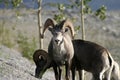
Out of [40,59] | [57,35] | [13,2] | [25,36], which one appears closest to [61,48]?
[57,35]

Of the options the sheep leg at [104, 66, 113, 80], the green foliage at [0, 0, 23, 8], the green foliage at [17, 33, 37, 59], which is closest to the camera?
the sheep leg at [104, 66, 113, 80]

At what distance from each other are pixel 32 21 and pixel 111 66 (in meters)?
59.5

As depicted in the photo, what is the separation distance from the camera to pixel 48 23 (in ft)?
79.5

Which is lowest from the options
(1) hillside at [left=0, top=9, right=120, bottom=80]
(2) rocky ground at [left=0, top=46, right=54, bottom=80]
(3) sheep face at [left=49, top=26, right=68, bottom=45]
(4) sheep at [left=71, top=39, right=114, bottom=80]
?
(1) hillside at [left=0, top=9, right=120, bottom=80]

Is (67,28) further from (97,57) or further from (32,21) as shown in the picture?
(32,21)

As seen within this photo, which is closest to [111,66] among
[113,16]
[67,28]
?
[67,28]

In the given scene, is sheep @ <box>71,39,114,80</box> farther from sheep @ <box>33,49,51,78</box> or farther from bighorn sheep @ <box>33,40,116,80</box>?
sheep @ <box>33,49,51,78</box>

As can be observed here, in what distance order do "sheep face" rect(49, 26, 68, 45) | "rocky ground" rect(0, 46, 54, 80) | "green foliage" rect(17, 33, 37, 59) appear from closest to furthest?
"sheep face" rect(49, 26, 68, 45) → "rocky ground" rect(0, 46, 54, 80) → "green foliage" rect(17, 33, 37, 59)

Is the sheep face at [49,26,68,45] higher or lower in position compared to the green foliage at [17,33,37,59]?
higher

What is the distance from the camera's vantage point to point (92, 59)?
2341cm

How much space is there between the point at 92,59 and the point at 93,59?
8 centimetres

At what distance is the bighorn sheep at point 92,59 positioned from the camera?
22891mm

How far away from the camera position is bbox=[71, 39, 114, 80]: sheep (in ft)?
75.1

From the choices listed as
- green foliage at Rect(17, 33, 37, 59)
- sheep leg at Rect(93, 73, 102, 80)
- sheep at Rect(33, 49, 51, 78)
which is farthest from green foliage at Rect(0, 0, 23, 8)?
sheep leg at Rect(93, 73, 102, 80)
